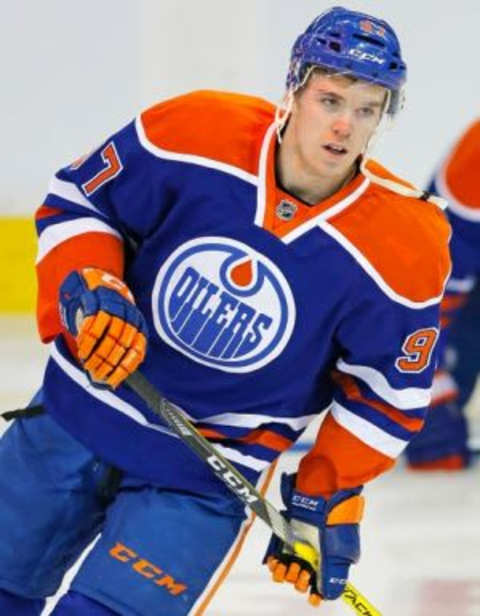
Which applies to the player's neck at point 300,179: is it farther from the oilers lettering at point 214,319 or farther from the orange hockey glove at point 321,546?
the orange hockey glove at point 321,546

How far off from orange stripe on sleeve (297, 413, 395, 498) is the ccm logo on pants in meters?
0.27

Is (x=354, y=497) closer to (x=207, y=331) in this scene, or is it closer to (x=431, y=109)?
(x=207, y=331)

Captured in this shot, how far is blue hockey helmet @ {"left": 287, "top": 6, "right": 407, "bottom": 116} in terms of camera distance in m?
2.28

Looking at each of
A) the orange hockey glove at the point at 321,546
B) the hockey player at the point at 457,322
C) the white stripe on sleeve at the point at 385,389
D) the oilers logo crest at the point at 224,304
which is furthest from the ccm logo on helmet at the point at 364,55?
the hockey player at the point at 457,322

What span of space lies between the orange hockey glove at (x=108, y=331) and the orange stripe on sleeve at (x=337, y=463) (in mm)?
338

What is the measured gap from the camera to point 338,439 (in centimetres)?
244

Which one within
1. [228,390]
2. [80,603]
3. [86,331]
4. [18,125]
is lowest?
[18,125]

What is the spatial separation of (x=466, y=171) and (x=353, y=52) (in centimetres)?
168

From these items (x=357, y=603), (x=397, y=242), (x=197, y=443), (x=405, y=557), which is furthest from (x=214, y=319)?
(x=405, y=557)

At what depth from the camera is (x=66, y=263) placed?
7.97ft

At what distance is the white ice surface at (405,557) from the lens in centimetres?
317

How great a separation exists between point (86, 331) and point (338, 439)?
1.43 ft

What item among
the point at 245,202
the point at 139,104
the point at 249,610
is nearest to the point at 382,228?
the point at 245,202

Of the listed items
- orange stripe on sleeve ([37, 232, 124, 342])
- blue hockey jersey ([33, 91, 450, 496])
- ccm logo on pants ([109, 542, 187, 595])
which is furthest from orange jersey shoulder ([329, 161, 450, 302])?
ccm logo on pants ([109, 542, 187, 595])
